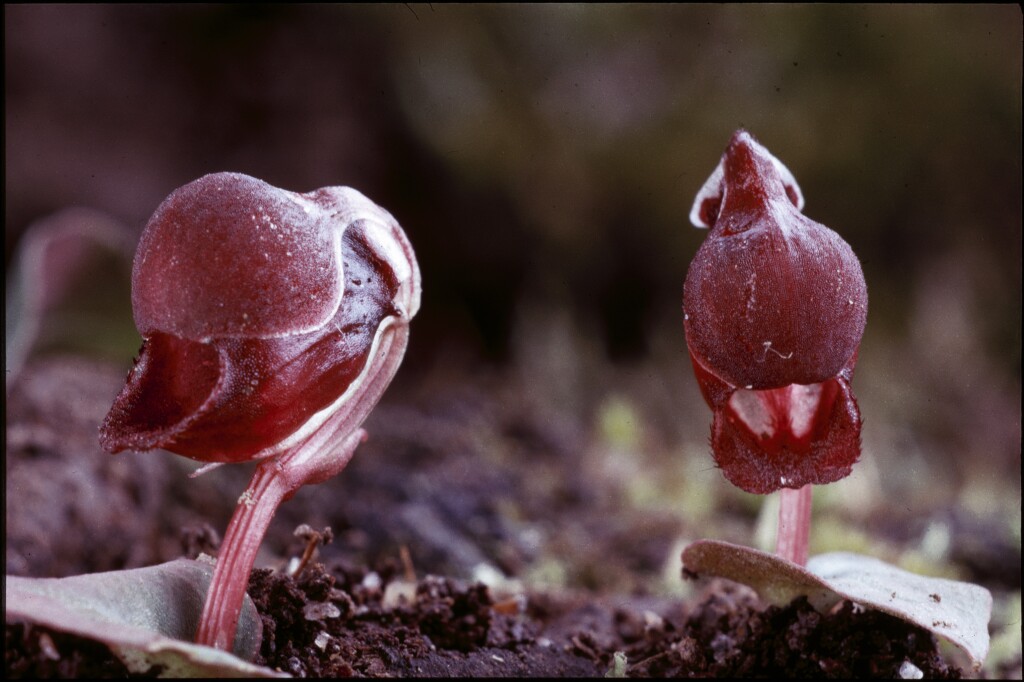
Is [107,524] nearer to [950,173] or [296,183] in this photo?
[296,183]

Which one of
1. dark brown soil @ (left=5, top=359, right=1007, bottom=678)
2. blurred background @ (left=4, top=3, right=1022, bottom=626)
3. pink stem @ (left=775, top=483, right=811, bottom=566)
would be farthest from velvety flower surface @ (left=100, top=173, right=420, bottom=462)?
blurred background @ (left=4, top=3, right=1022, bottom=626)

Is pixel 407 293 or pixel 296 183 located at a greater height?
pixel 407 293

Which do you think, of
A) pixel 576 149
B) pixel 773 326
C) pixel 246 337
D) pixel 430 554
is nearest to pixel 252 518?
pixel 246 337

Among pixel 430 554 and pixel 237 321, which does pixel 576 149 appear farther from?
pixel 237 321

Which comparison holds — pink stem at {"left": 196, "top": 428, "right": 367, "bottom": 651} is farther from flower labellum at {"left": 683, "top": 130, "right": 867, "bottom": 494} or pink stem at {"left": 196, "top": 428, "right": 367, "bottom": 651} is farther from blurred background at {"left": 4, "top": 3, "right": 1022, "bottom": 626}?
blurred background at {"left": 4, "top": 3, "right": 1022, "bottom": 626}

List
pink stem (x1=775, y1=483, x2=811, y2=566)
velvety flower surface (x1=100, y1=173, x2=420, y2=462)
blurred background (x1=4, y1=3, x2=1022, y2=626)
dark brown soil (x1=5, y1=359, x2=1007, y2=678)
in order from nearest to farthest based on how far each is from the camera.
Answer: velvety flower surface (x1=100, y1=173, x2=420, y2=462) < dark brown soil (x1=5, y1=359, x2=1007, y2=678) < pink stem (x1=775, y1=483, x2=811, y2=566) < blurred background (x1=4, y1=3, x2=1022, y2=626)

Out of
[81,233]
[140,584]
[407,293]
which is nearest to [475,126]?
[81,233]

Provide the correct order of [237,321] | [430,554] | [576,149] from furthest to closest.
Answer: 1. [576,149]
2. [430,554]
3. [237,321]
